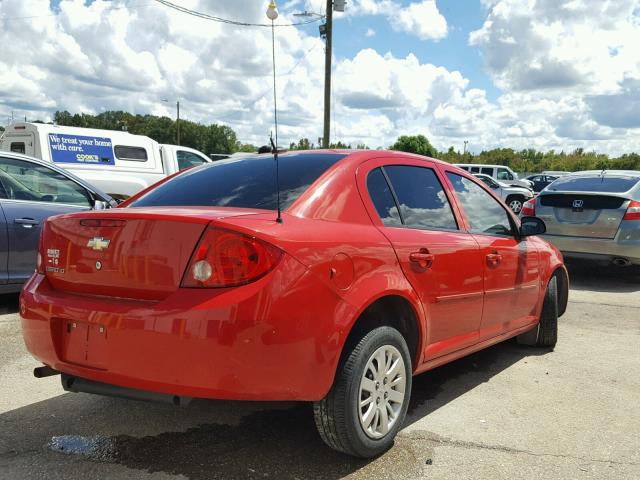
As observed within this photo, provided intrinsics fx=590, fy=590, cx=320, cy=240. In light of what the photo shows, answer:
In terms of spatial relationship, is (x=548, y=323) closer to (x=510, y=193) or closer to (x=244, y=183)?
(x=244, y=183)

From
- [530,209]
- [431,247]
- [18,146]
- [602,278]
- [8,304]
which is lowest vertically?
[602,278]

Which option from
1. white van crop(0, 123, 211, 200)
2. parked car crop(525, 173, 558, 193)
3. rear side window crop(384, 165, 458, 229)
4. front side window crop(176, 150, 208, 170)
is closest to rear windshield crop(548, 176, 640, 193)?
rear side window crop(384, 165, 458, 229)

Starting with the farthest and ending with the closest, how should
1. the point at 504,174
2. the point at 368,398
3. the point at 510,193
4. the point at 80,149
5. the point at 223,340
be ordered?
the point at 504,174
the point at 510,193
the point at 80,149
the point at 368,398
the point at 223,340

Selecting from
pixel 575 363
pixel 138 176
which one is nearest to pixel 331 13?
pixel 138 176

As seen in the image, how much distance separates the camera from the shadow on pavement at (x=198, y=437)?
284 cm

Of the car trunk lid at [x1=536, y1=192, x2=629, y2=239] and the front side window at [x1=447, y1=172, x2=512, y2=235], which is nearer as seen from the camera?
the front side window at [x1=447, y1=172, x2=512, y2=235]

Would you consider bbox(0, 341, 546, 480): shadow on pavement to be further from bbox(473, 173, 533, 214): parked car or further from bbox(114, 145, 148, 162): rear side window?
bbox(473, 173, 533, 214): parked car

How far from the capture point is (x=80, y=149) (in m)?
12.3

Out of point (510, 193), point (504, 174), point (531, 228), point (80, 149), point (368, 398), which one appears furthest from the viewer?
point (504, 174)

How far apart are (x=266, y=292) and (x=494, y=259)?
6.87ft

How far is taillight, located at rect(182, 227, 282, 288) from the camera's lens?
2.46m

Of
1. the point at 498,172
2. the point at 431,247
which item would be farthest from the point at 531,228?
the point at 498,172

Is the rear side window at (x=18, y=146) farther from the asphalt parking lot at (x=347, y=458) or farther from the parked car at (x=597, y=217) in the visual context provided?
the parked car at (x=597, y=217)

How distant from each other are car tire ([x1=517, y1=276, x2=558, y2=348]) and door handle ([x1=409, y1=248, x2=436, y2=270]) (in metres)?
2.08
